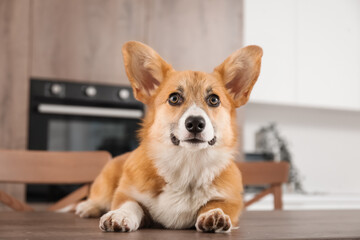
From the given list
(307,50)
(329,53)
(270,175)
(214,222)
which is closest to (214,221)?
(214,222)

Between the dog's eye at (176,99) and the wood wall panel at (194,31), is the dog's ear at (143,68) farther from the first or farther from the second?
the wood wall panel at (194,31)

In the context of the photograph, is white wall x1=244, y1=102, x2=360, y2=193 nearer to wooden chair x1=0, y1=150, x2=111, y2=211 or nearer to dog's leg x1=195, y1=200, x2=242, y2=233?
wooden chair x1=0, y1=150, x2=111, y2=211

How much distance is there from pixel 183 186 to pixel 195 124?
5.9 inches

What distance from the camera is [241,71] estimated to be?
818 millimetres

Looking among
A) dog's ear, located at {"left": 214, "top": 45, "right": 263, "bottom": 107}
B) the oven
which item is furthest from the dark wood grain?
the oven

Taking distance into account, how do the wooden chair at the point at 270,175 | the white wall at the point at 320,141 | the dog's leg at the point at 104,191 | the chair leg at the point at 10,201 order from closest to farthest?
the dog's leg at the point at 104,191
the chair leg at the point at 10,201
the wooden chair at the point at 270,175
the white wall at the point at 320,141

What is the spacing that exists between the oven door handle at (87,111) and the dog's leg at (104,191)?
1.52m

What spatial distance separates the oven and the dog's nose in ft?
5.96

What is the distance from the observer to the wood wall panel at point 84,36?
7.97ft

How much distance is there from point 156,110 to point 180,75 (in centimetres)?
9

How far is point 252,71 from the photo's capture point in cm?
78

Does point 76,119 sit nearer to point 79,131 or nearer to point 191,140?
point 79,131

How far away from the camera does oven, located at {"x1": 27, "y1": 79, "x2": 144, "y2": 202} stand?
2.35m

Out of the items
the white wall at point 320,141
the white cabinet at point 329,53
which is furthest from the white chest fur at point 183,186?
the white wall at point 320,141
